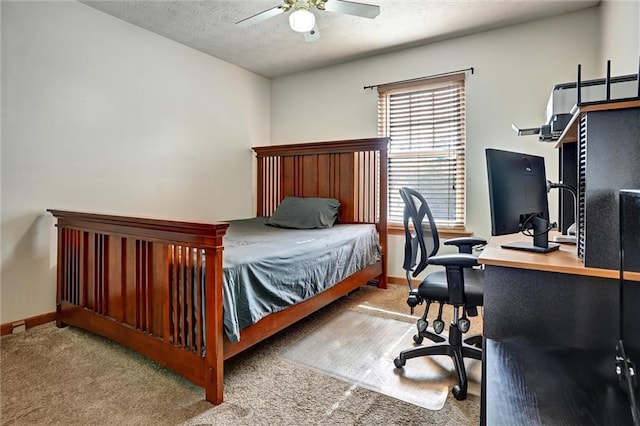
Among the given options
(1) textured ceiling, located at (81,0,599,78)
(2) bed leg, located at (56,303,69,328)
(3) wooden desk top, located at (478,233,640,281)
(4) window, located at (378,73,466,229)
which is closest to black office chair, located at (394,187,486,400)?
(3) wooden desk top, located at (478,233,640,281)

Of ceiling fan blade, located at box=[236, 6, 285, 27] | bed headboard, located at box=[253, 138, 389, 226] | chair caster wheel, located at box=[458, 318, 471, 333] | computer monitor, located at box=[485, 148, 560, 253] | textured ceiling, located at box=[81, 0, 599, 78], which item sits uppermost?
textured ceiling, located at box=[81, 0, 599, 78]

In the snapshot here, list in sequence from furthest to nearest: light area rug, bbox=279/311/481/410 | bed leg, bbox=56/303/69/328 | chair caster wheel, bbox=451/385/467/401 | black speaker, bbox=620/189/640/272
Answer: bed leg, bbox=56/303/69/328
light area rug, bbox=279/311/481/410
chair caster wheel, bbox=451/385/467/401
black speaker, bbox=620/189/640/272

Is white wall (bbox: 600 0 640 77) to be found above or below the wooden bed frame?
above

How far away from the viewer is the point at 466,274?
2123mm

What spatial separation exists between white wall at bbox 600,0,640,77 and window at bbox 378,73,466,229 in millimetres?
1076

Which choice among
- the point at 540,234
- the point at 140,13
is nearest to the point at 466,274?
the point at 540,234

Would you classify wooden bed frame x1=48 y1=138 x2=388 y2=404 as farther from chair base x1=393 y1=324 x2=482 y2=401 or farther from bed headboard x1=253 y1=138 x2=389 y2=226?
bed headboard x1=253 y1=138 x2=389 y2=226

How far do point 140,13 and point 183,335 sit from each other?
8.73ft

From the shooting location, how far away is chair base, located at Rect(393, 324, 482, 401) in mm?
1703

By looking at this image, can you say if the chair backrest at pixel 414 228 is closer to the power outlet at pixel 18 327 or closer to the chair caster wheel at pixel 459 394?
the chair caster wheel at pixel 459 394

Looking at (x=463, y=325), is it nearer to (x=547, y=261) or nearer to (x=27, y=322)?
(x=547, y=261)

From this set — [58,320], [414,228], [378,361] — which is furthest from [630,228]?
[58,320]

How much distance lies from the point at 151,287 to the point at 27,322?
137cm

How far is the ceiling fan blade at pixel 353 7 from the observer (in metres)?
2.18
